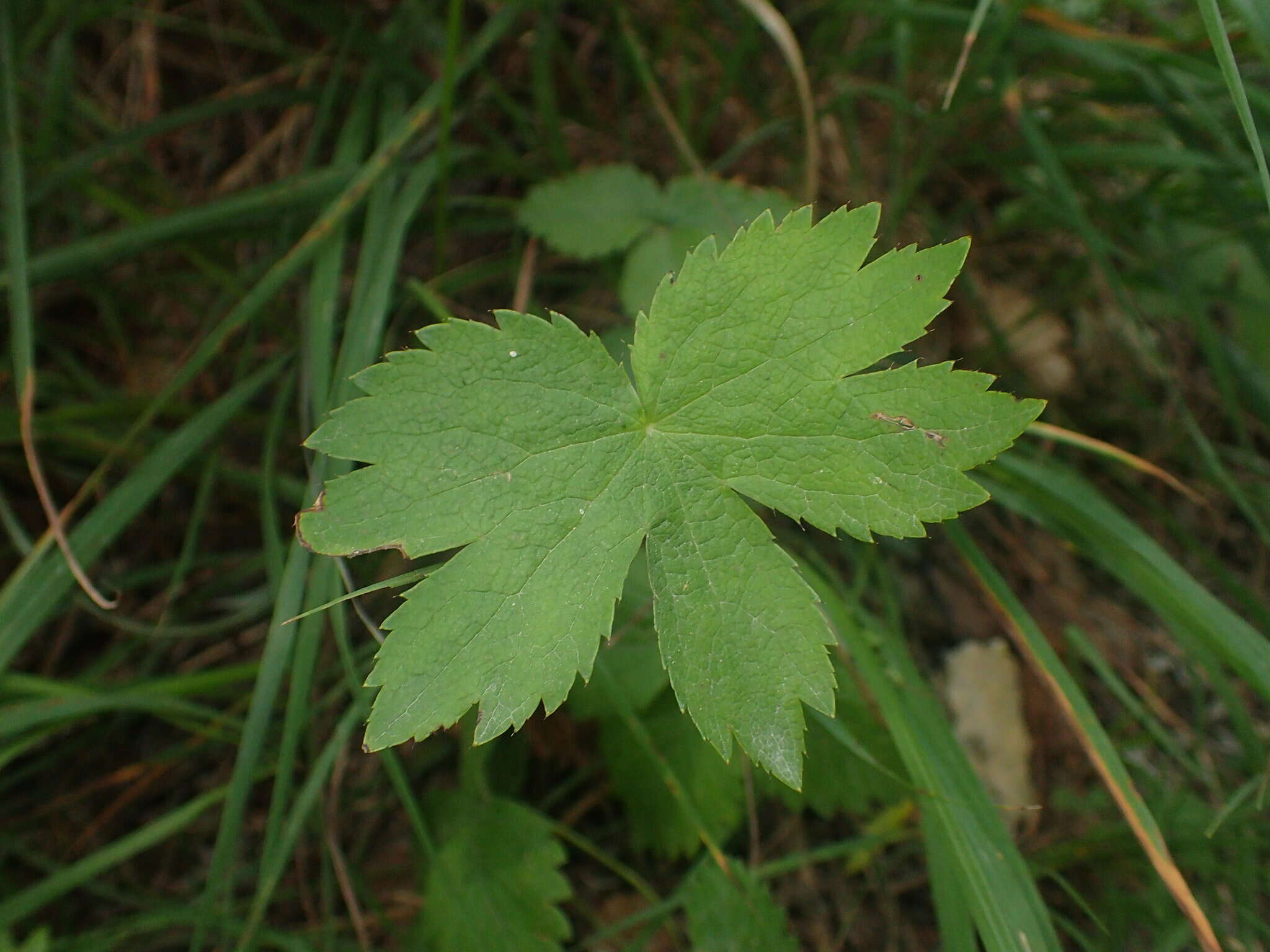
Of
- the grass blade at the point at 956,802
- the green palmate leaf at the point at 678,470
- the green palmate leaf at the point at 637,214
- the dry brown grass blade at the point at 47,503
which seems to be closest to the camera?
the green palmate leaf at the point at 678,470

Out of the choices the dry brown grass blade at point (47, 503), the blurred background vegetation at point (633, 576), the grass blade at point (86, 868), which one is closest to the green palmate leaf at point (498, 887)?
the blurred background vegetation at point (633, 576)

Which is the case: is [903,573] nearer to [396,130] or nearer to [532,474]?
[532,474]

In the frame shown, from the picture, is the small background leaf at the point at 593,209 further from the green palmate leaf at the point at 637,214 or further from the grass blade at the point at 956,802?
the grass blade at the point at 956,802

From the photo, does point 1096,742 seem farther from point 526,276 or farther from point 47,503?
Result: point 47,503

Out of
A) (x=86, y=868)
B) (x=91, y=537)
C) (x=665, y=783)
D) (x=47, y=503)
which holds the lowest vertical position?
(x=86, y=868)

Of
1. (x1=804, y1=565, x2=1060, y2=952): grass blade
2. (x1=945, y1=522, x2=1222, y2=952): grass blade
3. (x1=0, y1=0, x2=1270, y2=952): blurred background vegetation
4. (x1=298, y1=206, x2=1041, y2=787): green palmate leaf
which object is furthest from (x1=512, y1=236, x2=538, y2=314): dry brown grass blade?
A: (x1=945, y1=522, x2=1222, y2=952): grass blade

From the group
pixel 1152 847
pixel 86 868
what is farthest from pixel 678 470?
pixel 86 868

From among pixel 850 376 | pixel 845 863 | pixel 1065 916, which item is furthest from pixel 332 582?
pixel 1065 916
